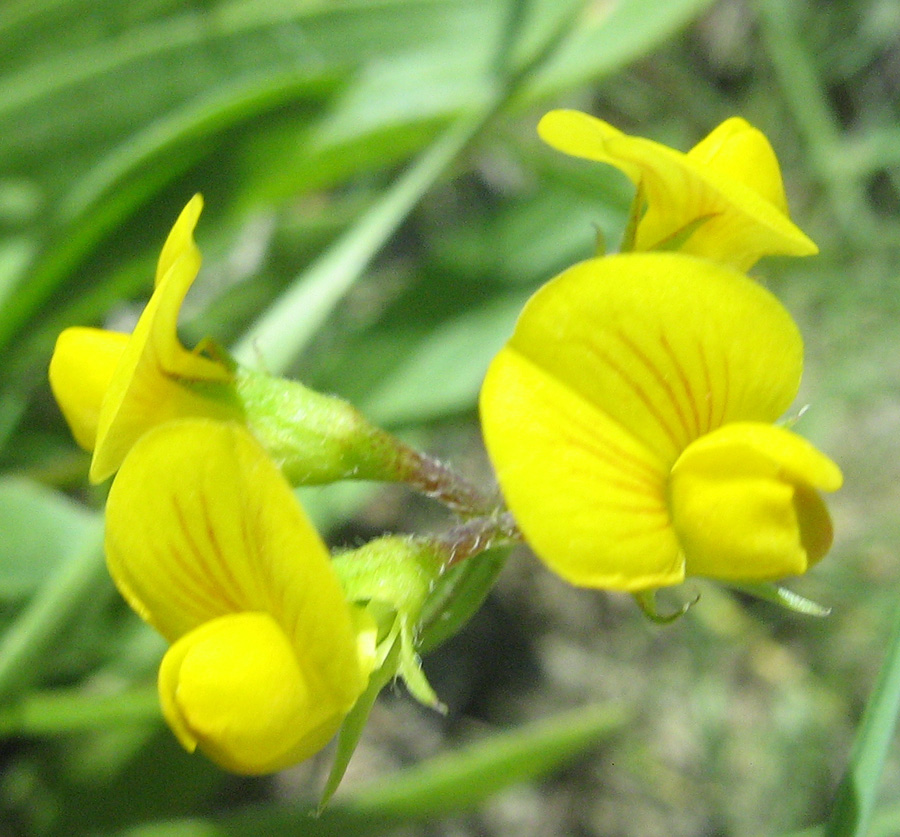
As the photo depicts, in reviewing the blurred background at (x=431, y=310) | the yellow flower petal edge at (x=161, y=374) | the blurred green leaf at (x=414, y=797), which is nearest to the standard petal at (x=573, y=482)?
the yellow flower petal edge at (x=161, y=374)

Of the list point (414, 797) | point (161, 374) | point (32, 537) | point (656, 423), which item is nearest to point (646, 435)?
point (656, 423)

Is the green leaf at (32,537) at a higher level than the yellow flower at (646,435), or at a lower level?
lower

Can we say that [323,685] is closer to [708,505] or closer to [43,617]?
[708,505]

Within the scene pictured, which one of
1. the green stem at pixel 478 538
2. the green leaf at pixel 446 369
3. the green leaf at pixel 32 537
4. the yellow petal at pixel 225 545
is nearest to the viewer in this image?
the yellow petal at pixel 225 545

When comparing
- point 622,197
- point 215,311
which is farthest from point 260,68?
point 622,197

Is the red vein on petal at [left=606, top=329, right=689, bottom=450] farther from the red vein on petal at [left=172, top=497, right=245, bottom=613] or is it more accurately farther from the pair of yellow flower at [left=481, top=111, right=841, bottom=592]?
the red vein on petal at [left=172, top=497, right=245, bottom=613]

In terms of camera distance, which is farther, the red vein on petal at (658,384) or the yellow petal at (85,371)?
the yellow petal at (85,371)

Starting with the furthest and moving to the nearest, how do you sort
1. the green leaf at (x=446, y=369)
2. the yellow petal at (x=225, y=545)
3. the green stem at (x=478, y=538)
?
the green leaf at (x=446, y=369) → the green stem at (x=478, y=538) → the yellow petal at (x=225, y=545)

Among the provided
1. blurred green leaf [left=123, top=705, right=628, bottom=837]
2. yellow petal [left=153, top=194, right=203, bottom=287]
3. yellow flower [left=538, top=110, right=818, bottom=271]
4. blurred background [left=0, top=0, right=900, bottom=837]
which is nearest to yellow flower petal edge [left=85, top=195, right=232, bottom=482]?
yellow petal [left=153, top=194, right=203, bottom=287]

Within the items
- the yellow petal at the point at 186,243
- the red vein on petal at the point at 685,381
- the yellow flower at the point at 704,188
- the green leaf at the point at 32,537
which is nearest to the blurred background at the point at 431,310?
the green leaf at the point at 32,537

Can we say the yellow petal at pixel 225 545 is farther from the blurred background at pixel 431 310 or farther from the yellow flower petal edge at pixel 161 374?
the blurred background at pixel 431 310

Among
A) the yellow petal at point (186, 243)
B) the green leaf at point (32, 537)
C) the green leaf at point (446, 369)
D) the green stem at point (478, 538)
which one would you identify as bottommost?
the green leaf at point (446, 369)
